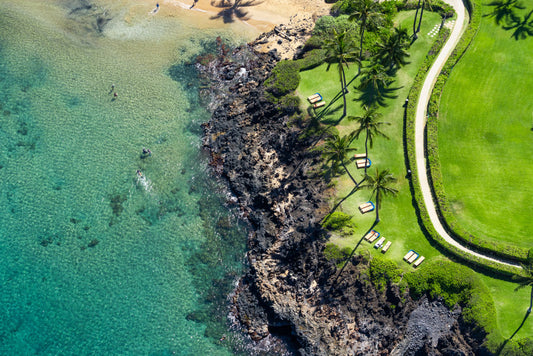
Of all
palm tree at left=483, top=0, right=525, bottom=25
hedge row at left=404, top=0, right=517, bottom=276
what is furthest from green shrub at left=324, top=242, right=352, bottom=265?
palm tree at left=483, top=0, right=525, bottom=25

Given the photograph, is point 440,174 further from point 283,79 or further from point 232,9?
point 232,9

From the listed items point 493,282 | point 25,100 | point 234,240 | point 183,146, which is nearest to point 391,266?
point 493,282

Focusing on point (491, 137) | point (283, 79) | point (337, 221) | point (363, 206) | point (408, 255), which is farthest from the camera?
point (283, 79)

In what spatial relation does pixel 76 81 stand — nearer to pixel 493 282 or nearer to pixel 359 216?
pixel 359 216

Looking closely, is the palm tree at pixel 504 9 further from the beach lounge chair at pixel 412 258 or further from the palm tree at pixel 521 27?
the beach lounge chair at pixel 412 258

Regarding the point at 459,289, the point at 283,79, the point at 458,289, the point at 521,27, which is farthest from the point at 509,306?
the point at 521,27
